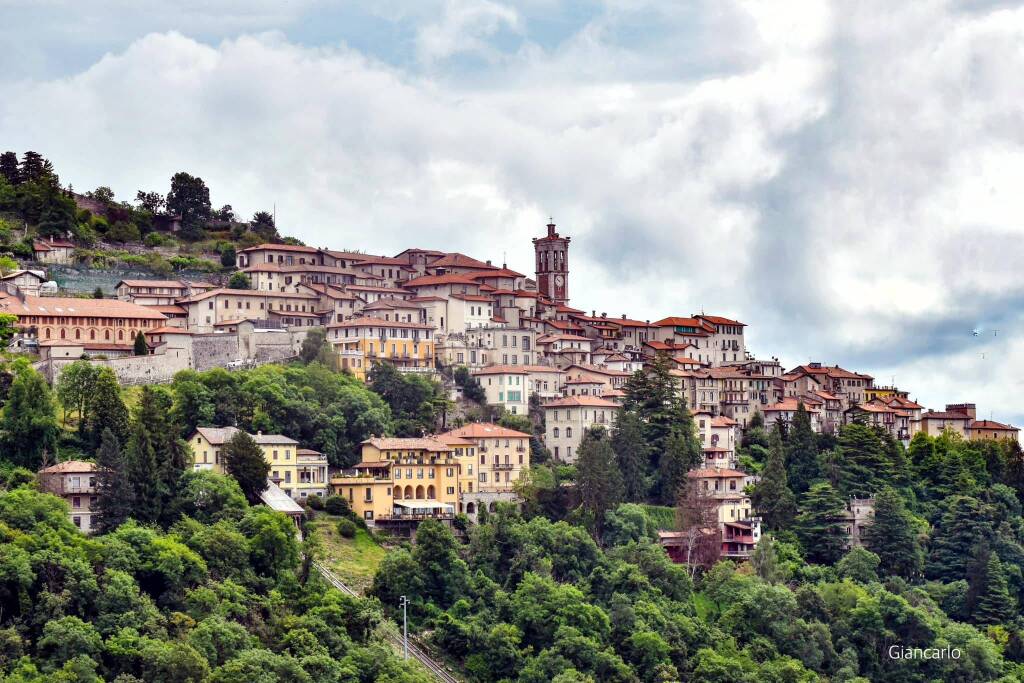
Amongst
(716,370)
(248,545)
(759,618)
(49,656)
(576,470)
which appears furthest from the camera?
(716,370)

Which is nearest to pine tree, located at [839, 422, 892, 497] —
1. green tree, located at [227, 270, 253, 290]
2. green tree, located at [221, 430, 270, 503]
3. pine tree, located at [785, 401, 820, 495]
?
pine tree, located at [785, 401, 820, 495]

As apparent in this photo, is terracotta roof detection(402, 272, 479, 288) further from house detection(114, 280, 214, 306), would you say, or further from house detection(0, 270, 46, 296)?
house detection(0, 270, 46, 296)

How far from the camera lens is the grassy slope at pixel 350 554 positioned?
74812mm

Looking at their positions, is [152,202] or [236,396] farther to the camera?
[152,202]

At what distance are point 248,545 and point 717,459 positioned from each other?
32034 millimetres

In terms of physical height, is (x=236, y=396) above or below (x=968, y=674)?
above

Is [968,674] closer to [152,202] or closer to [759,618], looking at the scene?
[759,618]

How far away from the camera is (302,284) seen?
3964 inches

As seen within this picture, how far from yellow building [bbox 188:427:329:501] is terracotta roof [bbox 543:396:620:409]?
53.2 ft

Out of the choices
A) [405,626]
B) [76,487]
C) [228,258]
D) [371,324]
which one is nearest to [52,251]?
[228,258]

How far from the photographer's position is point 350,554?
76438mm

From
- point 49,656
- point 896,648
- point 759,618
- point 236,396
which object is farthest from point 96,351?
point 896,648

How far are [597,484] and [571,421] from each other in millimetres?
8471

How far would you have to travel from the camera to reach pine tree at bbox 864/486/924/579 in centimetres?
9269
